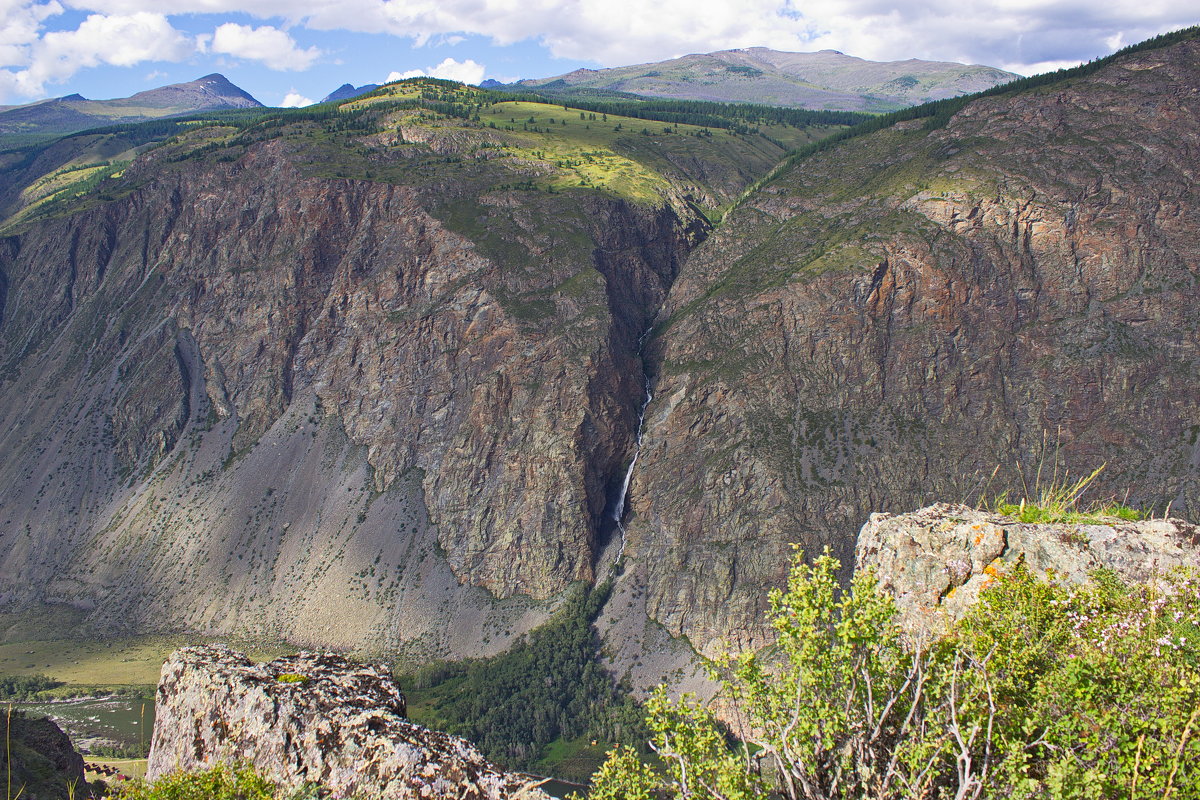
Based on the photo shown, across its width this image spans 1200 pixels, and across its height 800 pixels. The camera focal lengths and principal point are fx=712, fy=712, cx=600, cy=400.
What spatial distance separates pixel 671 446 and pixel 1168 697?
114 meters

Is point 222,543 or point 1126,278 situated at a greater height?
point 1126,278

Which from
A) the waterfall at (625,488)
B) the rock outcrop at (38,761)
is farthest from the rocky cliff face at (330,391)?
the rock outcrop at (38,761)

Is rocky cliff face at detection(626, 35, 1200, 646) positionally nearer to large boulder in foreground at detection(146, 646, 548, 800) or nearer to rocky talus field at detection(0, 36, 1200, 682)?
rocky talus field at detection(0, 36, 1200, 682)

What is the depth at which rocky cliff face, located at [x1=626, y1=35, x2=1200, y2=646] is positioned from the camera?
108 m

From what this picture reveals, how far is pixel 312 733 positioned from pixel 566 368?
112 meters

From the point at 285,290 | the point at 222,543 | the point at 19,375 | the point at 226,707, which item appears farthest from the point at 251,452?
the point at 226,707

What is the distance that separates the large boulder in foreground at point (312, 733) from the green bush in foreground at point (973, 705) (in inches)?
173

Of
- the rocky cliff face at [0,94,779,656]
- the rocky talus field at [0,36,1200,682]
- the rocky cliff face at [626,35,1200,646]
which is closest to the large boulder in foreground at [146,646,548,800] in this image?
the rocky talus field at [0,36,1200,682]

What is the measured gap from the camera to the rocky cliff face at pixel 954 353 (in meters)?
108

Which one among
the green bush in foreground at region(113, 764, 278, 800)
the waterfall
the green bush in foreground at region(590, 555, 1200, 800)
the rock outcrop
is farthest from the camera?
the waterfall

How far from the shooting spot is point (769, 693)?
19422 millimetres

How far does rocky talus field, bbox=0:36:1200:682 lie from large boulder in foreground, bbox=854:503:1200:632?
279 feet

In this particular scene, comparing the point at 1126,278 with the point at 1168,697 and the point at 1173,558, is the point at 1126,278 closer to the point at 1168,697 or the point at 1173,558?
the point at 1173,558

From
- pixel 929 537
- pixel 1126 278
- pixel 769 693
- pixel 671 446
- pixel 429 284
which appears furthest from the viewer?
pixel 429 284
